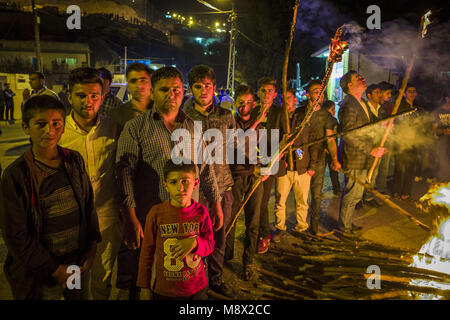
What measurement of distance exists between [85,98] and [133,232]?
125 centimetres

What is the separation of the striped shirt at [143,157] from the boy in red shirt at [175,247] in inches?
12.4

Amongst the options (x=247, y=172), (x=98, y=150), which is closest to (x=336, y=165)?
(x=247, y=172)

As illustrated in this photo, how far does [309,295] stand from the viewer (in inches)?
132

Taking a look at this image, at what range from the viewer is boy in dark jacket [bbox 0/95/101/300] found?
Result: 203 centimetres

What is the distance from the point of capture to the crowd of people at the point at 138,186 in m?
2.17

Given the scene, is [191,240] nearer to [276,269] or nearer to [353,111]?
[276,269]

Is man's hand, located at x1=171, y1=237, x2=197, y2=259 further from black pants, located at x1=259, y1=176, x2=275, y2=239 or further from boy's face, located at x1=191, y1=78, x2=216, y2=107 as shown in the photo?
black pants, located at x1=259, y1=176, x2=275, y2=239

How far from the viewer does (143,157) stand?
287 cm

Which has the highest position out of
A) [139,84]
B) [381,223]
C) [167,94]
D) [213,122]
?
[139,84]

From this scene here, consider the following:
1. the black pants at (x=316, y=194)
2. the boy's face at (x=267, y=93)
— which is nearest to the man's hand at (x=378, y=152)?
the black pants at (x=316, y=194)

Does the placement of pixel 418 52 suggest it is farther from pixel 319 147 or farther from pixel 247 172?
pixel 247 172

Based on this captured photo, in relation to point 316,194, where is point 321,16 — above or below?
above

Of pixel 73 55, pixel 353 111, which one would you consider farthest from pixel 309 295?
pixel 73 55

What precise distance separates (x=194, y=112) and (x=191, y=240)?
5.11 ft
